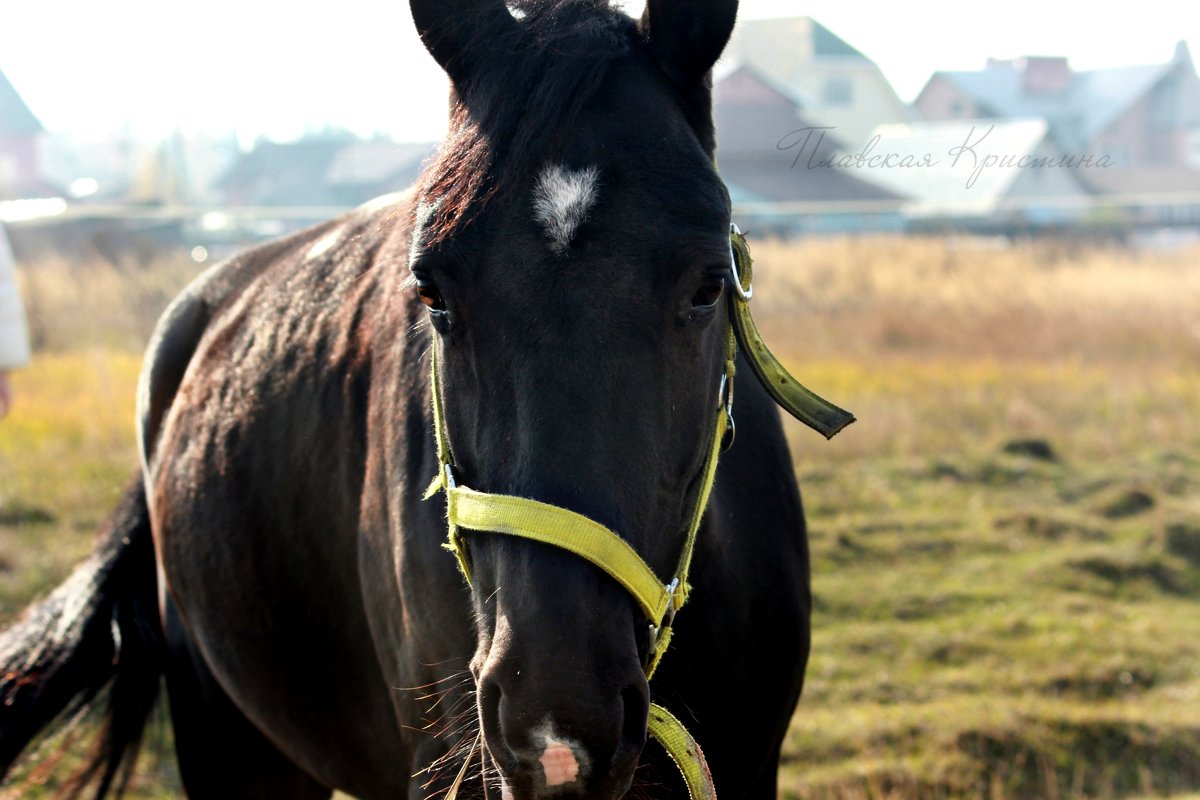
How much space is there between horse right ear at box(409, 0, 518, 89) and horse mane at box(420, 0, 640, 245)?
11 millimetres

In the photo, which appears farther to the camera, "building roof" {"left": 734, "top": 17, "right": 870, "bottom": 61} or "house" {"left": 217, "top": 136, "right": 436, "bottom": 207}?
"building roof" {"left": 734, "top": 17, "right": 870, "bottom": 61}

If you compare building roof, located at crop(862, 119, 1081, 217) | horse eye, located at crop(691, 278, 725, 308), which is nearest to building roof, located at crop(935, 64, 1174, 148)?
building roof, located at crop(862, 119, 1081, 217)

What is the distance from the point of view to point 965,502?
797 centimetres

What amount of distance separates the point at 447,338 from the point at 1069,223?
22.6 meters

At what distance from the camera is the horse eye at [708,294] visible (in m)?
1.81

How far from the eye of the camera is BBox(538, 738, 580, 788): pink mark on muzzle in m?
1.55

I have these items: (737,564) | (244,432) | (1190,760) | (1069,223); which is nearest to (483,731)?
(737,564)

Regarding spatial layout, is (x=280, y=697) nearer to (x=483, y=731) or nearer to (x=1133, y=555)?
(x=483, y=731)

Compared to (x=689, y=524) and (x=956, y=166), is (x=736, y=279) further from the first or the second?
(x=956, y=166)

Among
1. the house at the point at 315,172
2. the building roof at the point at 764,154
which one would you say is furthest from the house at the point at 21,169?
the building roof at the point at 764,154

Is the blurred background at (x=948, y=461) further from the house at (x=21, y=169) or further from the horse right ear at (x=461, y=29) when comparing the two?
the house at (x=21, y=169)

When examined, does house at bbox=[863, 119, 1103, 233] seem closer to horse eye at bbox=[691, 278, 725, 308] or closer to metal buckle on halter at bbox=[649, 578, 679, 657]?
horse eye at bbox=[691, 278, 725, 308]

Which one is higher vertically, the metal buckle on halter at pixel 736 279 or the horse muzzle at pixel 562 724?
the metal buckle on halter at pixel 736 279

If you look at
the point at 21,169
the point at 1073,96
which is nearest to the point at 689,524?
the point at 21,169
